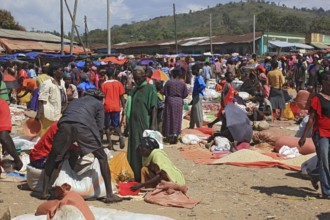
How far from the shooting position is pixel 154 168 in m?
5.97

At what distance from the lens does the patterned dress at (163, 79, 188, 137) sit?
9.60m

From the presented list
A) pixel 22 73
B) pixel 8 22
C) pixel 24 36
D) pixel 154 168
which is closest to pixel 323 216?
pixel 154 168

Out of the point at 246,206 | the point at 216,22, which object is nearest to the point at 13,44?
the point at 246,206

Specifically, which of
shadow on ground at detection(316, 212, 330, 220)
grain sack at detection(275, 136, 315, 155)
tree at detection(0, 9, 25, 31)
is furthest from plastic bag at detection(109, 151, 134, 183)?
tree at detection(0, 9, 25, 31)

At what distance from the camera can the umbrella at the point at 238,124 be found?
9.30 metres

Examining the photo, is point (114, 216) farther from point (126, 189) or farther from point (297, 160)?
point (297, 160)

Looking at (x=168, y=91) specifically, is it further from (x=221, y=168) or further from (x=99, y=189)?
(x=99, y=189)

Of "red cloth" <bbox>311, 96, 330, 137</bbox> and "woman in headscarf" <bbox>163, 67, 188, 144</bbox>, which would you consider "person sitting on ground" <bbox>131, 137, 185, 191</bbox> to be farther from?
"woman in headscarf" <bbox>163, 67, 188, 144</bbox>

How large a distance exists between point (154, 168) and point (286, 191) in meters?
1.84

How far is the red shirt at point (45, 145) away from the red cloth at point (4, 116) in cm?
60

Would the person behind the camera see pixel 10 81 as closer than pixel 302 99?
No

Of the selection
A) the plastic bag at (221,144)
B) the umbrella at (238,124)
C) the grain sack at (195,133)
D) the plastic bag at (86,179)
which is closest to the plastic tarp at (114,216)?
the plastic bag at (86,179)

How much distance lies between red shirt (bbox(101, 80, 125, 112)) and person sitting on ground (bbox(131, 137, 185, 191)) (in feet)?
9.65

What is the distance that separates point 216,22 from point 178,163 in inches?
4988
